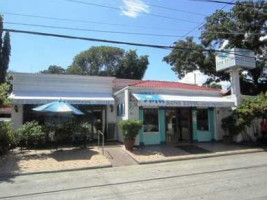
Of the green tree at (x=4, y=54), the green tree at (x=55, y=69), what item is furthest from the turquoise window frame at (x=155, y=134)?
the green tree at (x=55, y=69)

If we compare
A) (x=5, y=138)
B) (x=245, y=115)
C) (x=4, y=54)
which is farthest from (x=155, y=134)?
(x=4, y=54)

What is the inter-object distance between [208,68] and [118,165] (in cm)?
1815

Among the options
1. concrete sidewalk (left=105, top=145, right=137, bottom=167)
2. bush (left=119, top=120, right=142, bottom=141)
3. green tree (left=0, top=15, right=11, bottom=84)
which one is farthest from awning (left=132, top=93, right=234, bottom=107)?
green tree (left=0, top=15, right=11, bottom=84)

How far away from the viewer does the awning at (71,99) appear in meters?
17.1

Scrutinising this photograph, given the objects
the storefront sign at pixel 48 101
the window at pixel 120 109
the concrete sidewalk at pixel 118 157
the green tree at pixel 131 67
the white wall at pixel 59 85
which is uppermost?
the green tree at pixel 131 67

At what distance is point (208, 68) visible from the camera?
27719mm

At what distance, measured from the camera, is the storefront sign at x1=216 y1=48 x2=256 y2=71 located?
63.2ft

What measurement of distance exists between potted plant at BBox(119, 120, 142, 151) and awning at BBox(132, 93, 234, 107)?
1.39 meters

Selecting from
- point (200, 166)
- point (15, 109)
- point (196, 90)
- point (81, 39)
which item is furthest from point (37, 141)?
point (196, 90)

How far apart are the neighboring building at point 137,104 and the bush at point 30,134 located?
2.80 meters

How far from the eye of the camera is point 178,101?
17156 mm

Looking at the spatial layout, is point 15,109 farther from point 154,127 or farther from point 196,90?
point 196,90

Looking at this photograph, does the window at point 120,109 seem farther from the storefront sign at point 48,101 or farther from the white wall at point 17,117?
the white wall at point 17,117

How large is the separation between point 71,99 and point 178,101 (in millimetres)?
6745
